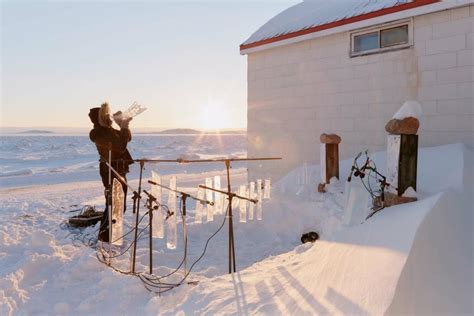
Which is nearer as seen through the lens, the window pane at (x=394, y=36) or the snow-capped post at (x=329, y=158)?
the snow-capped post at (x=329, y=158)

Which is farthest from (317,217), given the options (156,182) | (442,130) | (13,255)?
(13,255)

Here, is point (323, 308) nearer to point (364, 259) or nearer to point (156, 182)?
point (364, 259)

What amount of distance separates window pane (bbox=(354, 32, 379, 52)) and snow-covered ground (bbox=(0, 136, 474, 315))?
230 cm

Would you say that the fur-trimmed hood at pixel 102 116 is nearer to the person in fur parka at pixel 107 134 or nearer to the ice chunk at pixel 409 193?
the person in fur parka at pixel 107 134

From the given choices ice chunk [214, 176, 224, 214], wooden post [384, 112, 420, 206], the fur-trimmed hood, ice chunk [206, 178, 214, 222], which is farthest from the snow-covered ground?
the fur-trimmed hood

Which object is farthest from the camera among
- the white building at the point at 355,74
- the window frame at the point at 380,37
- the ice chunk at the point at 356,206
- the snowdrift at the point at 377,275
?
the window frame at the point at 380,37

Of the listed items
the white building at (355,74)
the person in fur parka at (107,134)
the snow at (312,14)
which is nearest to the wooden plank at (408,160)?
the white building at (355,74)

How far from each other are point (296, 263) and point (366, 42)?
547 centimetres

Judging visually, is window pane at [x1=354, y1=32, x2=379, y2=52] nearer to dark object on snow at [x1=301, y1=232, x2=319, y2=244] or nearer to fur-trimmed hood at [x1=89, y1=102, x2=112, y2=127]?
dark object on snow at [x1=301, y1=232, x2=319, y2=244]

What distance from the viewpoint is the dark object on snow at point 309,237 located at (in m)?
6.97

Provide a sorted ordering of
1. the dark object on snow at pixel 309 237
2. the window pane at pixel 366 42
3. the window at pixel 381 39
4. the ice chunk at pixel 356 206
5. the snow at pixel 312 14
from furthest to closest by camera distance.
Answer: the snow at pixel 312 14 < the window pane at pixel 366 42 < the window at pixel 381 39 < the dark object on snow at pixel 309 237 < the ice chunk at pixel 356 206

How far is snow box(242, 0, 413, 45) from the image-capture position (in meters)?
8.43

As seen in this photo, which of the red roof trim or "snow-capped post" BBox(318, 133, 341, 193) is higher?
the red roof trim

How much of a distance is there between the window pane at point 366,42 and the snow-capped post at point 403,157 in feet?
11.8
